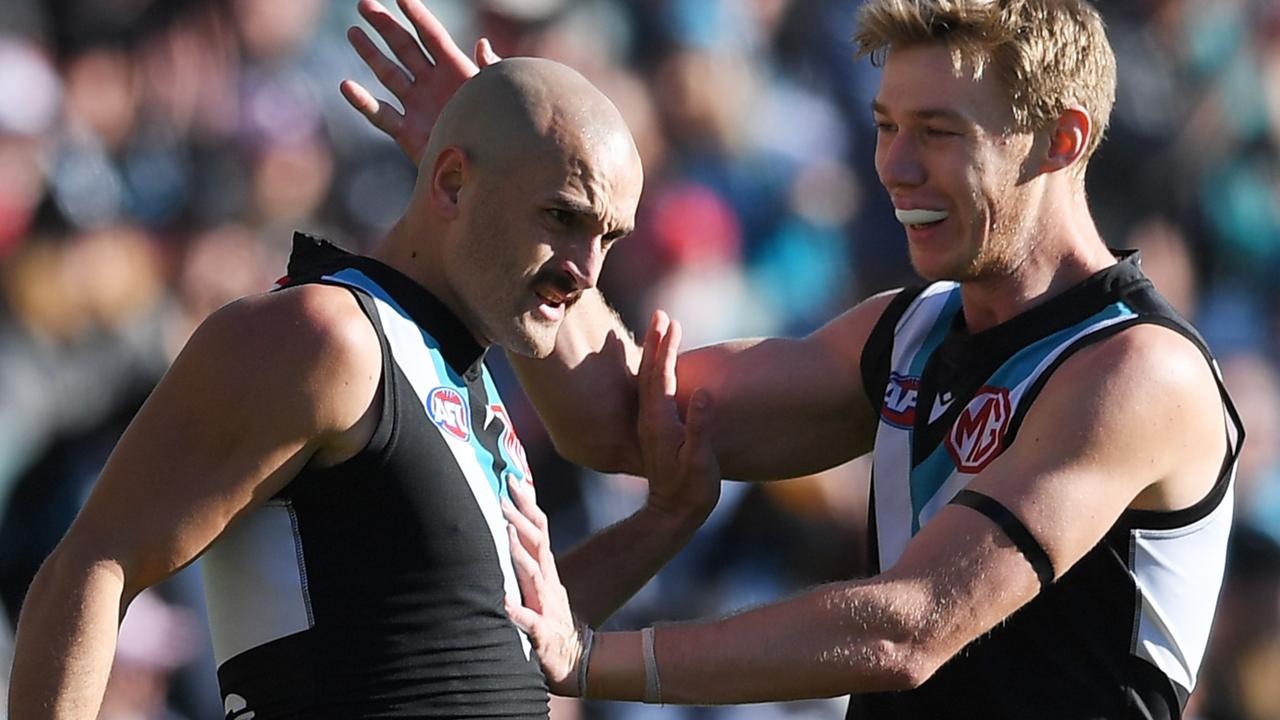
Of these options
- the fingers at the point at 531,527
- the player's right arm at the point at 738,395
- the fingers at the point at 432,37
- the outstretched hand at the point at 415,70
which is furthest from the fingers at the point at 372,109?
the fingers at the point at 531,527

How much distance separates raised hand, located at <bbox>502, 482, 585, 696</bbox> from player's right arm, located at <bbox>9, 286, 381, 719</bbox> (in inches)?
17.4

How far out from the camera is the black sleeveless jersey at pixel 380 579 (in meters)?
2.94

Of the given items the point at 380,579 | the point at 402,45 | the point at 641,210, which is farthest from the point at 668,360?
the point at 641,210

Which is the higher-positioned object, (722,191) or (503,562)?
(722,191)

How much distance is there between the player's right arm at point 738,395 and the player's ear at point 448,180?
3.50ft

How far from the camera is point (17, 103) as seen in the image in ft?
17.8

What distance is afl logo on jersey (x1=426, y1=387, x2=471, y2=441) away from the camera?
307cm

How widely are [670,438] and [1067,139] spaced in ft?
3.85

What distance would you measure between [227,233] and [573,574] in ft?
7.74

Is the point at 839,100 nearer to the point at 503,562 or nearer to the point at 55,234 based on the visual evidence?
the point at 55,234

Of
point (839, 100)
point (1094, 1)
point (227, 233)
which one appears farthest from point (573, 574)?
point (1094, 1)

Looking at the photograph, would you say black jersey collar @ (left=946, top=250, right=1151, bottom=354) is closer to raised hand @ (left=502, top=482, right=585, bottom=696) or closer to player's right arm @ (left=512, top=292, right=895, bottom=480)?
player's right arm @ (left=512, top=292, right=895, bottom=480)

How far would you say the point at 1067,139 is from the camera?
3797 millimetres

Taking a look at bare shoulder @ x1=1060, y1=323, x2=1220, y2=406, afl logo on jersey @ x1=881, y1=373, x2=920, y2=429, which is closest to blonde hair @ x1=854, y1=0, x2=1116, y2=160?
bare shoulder @ x1=1060, y1=323, x2=1220, y2=406
